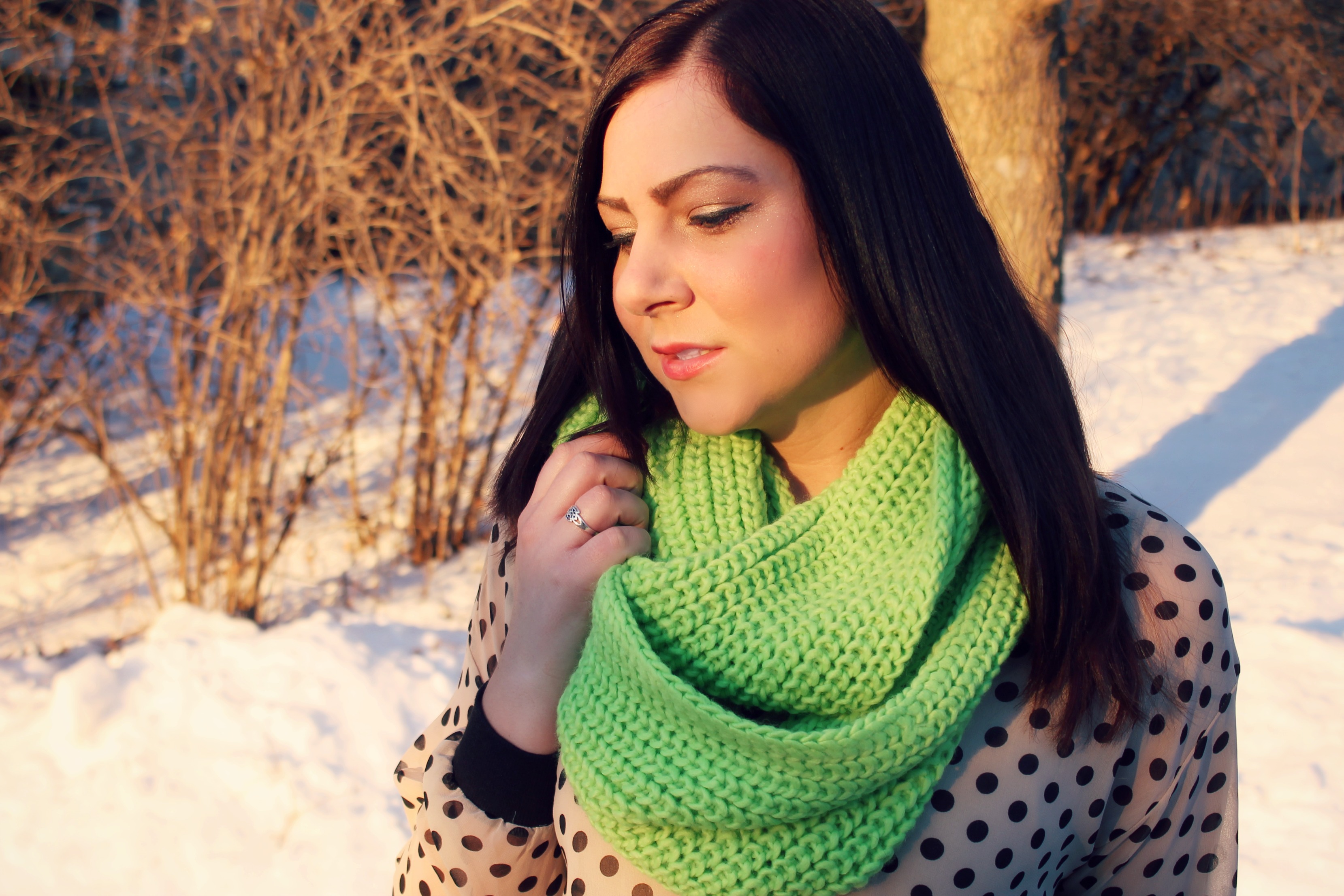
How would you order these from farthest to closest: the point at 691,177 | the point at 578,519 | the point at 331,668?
the point at 331,668 < the point at 578,519 < the point at 691,177

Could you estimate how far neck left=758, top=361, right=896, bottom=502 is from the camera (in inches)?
49.4

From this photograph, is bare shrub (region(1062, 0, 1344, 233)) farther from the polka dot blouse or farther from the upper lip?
the upper lip

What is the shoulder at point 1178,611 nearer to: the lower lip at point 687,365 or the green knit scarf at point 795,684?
the green knit scarf at point 795,684

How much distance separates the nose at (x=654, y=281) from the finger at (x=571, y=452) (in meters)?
0.24

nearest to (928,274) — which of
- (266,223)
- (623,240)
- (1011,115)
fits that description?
(623,240)

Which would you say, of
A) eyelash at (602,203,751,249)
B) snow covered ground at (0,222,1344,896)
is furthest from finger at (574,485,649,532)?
snow covered ground at (0,222,1344,896)

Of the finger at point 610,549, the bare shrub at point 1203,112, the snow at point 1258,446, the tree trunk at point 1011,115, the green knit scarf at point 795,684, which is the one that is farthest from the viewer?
the bare shrub at point 1203,112

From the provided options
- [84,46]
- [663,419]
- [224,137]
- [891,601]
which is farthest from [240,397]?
[891,601]

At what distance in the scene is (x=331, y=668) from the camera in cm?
337

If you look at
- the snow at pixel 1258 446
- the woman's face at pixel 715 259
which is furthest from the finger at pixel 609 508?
the snow at pixel 1258 446

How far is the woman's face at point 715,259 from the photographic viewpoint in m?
1.07

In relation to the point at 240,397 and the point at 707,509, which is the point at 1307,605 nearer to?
the point at 707,509

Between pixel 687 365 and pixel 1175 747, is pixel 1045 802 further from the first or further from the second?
pixel 687 365

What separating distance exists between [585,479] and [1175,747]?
0.81 m
